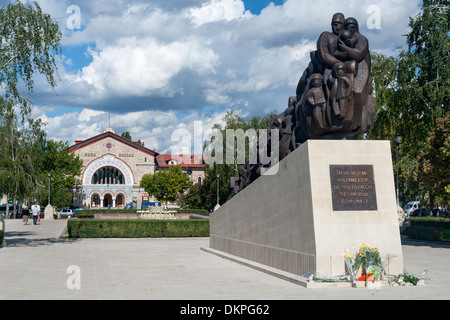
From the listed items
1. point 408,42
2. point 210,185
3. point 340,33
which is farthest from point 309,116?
point 210,185

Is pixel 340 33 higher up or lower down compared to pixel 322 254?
higher up

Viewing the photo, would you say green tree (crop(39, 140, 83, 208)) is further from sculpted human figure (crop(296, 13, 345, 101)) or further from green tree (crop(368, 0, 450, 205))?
sculpted human figure (crop(296, 13, 345, 101))

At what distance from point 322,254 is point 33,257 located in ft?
33.7

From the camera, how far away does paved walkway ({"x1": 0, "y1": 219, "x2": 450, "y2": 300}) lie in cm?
859

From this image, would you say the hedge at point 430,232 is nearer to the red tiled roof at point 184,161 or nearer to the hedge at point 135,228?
the hedge at point 135,228

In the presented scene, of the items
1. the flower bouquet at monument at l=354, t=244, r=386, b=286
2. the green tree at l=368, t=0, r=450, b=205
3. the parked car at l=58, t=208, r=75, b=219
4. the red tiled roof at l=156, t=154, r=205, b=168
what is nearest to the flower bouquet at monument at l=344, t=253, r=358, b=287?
the flower bouquet at monument at l=354, t=244, r=386, b=286

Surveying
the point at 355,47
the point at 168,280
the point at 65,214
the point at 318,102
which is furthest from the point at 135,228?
the point at 65,214

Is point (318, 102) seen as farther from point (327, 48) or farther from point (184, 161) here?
point (184, 161)

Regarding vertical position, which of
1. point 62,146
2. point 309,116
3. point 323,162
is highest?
Answer: point 62,146

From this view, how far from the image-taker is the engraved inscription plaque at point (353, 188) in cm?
1020

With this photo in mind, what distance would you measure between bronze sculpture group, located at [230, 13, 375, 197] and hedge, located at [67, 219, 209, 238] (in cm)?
1674

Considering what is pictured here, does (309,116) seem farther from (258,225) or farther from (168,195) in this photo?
(168,195)

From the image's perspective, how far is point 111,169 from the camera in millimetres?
78312
